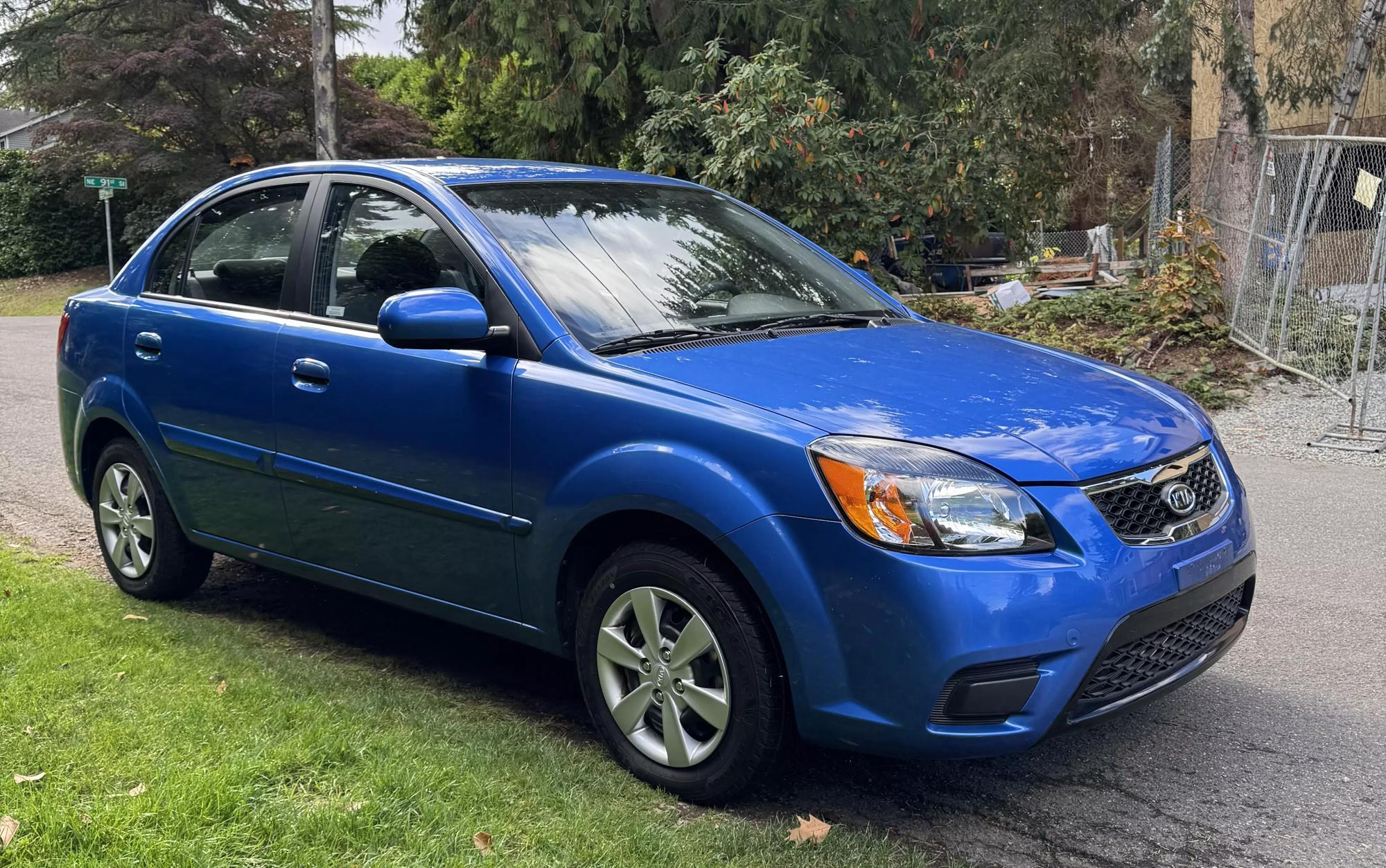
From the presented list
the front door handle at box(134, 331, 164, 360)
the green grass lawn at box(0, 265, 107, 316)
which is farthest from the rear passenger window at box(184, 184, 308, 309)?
the green grass lawn at box(0, 265, 107, 316)

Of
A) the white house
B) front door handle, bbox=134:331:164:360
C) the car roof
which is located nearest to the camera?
the car roof

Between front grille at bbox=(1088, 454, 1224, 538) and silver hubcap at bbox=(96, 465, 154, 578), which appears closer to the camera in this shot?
front grille at bbox=(1088, 454, 1224, 538)

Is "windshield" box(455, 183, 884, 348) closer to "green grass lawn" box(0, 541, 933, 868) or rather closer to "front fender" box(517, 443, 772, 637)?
"front fender" box(517, 443, 772, 637)

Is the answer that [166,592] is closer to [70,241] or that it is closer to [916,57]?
[916,57]

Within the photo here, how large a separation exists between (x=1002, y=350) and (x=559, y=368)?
1.48 metres

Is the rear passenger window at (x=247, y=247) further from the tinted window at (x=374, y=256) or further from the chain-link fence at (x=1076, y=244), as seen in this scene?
the chain-link fence at (x=1076, y=244)

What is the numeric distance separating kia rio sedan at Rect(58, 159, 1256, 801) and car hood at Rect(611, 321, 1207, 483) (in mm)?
13

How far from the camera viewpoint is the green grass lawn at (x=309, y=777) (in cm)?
313

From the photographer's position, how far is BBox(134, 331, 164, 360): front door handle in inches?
201

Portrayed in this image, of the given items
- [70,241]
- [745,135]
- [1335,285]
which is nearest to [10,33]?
[70,241]

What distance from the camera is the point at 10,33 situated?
36.9m

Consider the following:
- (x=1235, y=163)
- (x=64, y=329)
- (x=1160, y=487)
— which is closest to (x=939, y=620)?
(x=1160, y=487)

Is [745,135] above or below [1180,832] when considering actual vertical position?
above

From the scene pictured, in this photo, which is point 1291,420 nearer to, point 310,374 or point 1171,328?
point 1171,328
